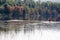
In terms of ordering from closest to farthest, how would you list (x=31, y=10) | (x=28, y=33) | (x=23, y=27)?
(x=28, y=33), (x=23, y=27), (x=31, y=10)

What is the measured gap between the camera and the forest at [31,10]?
4752 millimetres

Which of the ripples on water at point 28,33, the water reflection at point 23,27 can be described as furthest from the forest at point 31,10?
the ripples on water at point 28,33

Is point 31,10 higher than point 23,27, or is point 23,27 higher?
point 31,10

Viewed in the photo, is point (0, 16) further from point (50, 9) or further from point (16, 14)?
point (50, 9)

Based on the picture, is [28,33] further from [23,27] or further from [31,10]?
[31,10]

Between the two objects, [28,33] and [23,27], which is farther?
[23,27]

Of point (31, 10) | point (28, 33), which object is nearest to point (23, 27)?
point (28, 33)

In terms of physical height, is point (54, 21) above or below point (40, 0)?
below

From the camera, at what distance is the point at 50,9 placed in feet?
16.4

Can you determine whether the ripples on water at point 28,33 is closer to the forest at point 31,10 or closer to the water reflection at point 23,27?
the water reflection at point 23,27

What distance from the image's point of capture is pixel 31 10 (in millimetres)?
4918

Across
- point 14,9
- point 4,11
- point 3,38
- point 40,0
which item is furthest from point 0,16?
point 3,38

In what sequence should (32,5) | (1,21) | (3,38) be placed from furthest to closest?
(32,5), (1,21), (3,38)

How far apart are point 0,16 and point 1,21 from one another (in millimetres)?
257
